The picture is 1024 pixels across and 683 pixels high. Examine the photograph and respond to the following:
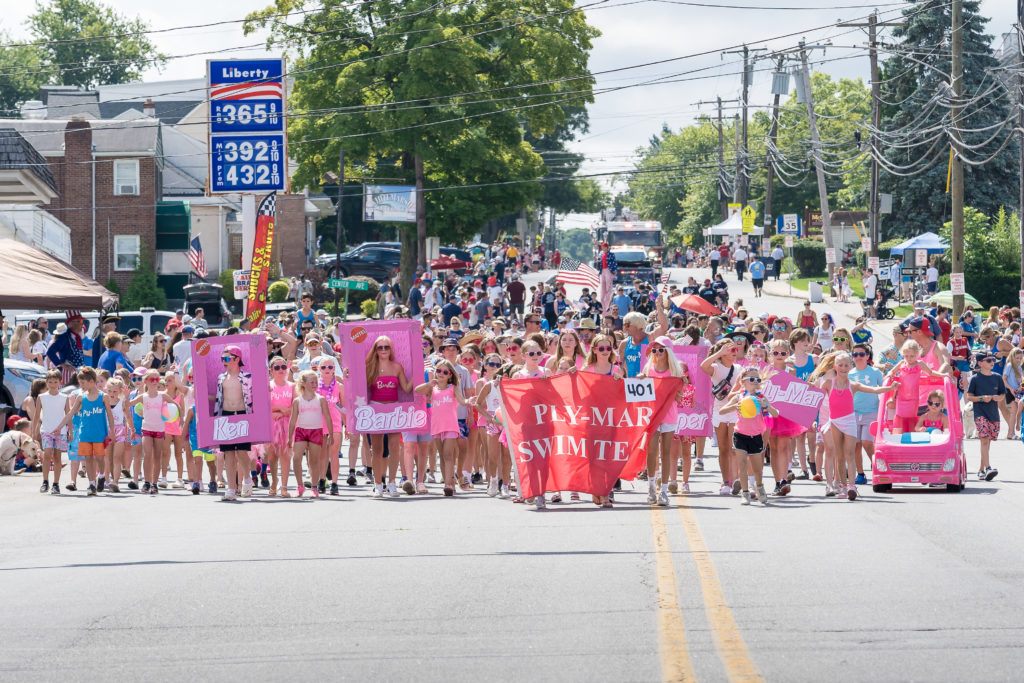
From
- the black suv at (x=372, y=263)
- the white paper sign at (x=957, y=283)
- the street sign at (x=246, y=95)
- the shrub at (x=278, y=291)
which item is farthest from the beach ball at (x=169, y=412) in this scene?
the black suv at (x=372, y=263)

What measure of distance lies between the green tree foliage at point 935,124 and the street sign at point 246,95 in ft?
136

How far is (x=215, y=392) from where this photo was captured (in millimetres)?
16797

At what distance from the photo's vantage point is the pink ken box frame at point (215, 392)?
16.5 metres

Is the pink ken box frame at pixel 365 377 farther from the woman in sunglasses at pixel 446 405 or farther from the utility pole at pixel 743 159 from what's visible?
the utility pole at pixel 743 159

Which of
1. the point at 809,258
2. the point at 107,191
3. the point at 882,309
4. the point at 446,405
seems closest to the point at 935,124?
the point at 809,258

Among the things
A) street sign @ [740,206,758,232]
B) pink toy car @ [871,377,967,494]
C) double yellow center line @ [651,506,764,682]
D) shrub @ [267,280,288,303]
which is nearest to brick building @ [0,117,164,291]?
shrub @ [267,280,288,303]

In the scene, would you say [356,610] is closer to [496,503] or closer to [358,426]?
[496,503]

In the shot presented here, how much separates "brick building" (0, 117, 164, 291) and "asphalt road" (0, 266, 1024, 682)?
4580 cm

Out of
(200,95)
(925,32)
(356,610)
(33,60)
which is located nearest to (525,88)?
(925,32)

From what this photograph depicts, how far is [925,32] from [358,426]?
56493mm

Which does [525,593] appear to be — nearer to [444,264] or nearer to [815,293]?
[815,293]

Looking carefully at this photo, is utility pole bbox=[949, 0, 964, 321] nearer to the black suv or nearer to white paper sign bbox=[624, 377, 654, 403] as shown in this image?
white paper sign bbox=[624, 377, 654, 403]

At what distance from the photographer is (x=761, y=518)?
13375mm

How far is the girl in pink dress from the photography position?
16.8 m
